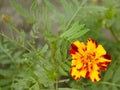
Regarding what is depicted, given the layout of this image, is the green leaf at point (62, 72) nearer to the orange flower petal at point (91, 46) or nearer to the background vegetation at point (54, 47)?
the background vegetation at point (54, 47)

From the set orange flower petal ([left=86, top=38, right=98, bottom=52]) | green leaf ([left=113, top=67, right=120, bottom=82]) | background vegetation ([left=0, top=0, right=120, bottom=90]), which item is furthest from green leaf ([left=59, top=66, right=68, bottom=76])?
green leaf ([left=113, top=67, right=120, bottom=82])

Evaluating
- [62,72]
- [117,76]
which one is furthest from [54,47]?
[117,76]

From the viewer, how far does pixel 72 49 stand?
4.05 feet

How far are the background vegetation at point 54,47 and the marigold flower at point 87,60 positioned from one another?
0.04 meters

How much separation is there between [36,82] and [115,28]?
61cm

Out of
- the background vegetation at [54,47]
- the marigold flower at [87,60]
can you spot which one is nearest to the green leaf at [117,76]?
the background vegetation at [54,47]

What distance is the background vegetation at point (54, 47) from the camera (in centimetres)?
129

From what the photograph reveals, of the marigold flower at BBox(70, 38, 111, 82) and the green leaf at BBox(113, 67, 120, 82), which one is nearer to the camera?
the marigold flower at BBox(70, 38, 111, 82)

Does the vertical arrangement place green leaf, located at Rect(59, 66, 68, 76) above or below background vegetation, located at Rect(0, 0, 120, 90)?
below

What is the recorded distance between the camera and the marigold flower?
1.24 metres

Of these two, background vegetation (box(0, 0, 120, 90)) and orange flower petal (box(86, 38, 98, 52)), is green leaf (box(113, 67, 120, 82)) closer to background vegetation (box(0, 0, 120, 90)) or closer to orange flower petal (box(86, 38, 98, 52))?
background vegetation (box(0, 0, 120, 90))

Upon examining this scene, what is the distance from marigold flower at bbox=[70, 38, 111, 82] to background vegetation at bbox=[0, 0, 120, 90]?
36 mm

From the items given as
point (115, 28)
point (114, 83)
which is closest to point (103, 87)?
point (114, 83)

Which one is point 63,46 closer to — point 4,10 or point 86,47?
point 86,47
